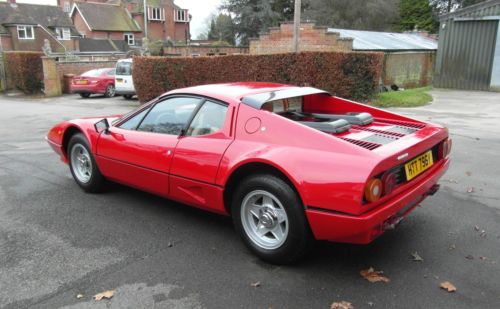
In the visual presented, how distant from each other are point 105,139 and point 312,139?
8.57 feet

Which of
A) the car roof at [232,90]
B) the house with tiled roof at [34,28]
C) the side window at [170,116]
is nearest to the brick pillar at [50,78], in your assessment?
the side window at [170,116]

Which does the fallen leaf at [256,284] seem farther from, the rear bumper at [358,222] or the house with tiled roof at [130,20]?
the house with tiled roof at [130,20]

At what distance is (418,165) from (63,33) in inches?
2336

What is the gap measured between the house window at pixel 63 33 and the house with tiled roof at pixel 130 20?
19.2ft

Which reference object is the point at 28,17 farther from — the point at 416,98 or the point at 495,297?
the point at 495,297

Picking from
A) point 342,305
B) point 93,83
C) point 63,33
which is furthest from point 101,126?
point 63,33

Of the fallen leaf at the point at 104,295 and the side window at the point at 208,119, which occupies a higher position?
the side window at the point at 208,119

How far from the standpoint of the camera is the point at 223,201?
3.68 metres

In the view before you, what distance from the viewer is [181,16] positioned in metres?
72.1

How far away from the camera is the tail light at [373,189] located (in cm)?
293

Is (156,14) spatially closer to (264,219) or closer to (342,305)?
(264,219)

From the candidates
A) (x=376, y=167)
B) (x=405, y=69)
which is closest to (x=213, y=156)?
(x=376, y=167)

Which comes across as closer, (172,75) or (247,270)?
(247,270)

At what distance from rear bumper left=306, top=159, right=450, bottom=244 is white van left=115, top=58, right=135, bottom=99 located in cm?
1707
